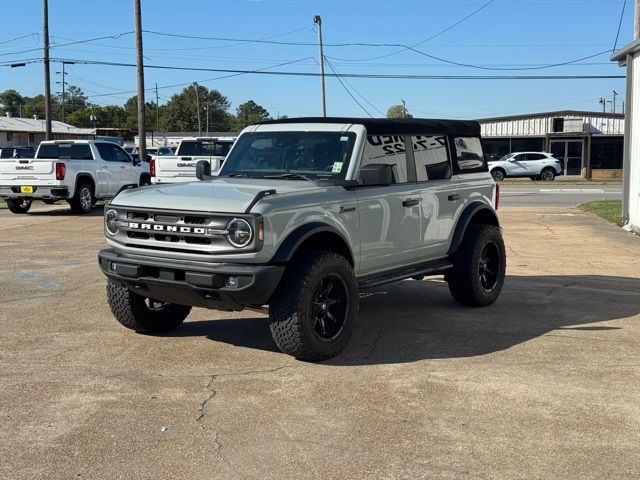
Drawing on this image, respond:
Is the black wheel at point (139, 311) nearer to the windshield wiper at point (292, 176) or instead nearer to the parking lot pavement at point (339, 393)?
the parking lot pavement at point (339, 393)

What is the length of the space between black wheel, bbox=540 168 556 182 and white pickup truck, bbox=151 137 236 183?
82.2ft

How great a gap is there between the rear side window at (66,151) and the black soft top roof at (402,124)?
13838 millimetres

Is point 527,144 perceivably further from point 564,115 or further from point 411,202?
point 411,202

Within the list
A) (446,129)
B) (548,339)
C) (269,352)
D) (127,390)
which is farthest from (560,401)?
(446,129)

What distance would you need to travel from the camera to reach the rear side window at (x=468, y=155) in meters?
8.14

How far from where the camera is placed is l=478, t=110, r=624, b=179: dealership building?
147ft

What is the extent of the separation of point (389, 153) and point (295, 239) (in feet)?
5.78

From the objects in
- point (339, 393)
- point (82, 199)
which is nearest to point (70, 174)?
point (82, 199)

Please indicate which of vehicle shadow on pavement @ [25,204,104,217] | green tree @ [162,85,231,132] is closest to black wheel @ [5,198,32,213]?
vehicle shadow on pavement @ [25,204,104,217]

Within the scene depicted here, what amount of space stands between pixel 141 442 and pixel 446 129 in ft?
15.8

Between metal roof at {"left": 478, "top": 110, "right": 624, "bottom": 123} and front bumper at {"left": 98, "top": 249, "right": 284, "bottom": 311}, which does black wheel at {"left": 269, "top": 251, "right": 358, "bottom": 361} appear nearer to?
front bumper at {"left": 98, "top": 249, "right": 284, "bottom": 311}

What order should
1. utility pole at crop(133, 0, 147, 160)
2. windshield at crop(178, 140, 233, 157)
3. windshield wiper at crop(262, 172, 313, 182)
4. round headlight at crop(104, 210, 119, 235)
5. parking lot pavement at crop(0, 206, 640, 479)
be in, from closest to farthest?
parking lot pavement at crop(0, 206, 640, 479) < round headlight at crop(104, 210, 119, 235) < windshield wiper at crop(262, 172, 313, 182) < windshield at crop(178, 140, 233, 157) < utility pole at crop(133, 0, 147, 160)

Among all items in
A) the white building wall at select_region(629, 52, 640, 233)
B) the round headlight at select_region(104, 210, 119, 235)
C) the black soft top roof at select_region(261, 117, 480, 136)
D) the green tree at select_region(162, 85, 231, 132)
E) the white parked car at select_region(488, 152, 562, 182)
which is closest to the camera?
the round headlight at select_region(104, 210, 119, 235)

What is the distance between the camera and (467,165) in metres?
8.25
